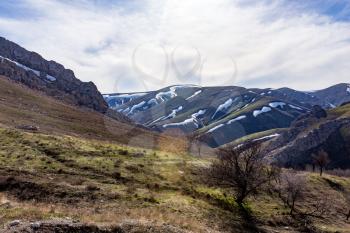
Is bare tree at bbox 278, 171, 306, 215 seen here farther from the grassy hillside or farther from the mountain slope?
the mountain slope

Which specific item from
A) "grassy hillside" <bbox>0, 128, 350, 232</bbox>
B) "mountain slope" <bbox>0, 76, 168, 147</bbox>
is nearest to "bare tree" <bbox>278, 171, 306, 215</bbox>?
"grassy hillside" <bbox>0, 128, 350, 232</bbox>

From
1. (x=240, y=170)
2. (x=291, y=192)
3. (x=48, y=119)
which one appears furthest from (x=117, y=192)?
(x=48, y=119)

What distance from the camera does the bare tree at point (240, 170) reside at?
5906 cm

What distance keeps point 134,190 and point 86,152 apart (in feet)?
57.8

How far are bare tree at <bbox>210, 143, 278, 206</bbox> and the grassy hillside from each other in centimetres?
163

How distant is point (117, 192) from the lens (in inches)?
1967

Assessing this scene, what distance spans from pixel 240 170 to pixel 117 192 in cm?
1845

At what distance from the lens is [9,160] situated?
184 ft

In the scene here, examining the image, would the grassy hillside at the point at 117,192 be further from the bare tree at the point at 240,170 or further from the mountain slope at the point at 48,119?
the mountain slope at the point at 48,119

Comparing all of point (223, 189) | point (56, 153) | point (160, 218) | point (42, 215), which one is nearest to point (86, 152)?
point (56, 153)

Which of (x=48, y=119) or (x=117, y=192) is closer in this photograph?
(x=117, y=192)

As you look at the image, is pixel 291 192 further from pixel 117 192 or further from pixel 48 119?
pixel 48 119

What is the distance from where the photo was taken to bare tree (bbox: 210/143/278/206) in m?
59.1

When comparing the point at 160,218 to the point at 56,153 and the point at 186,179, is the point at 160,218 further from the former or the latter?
the point at 56,153
